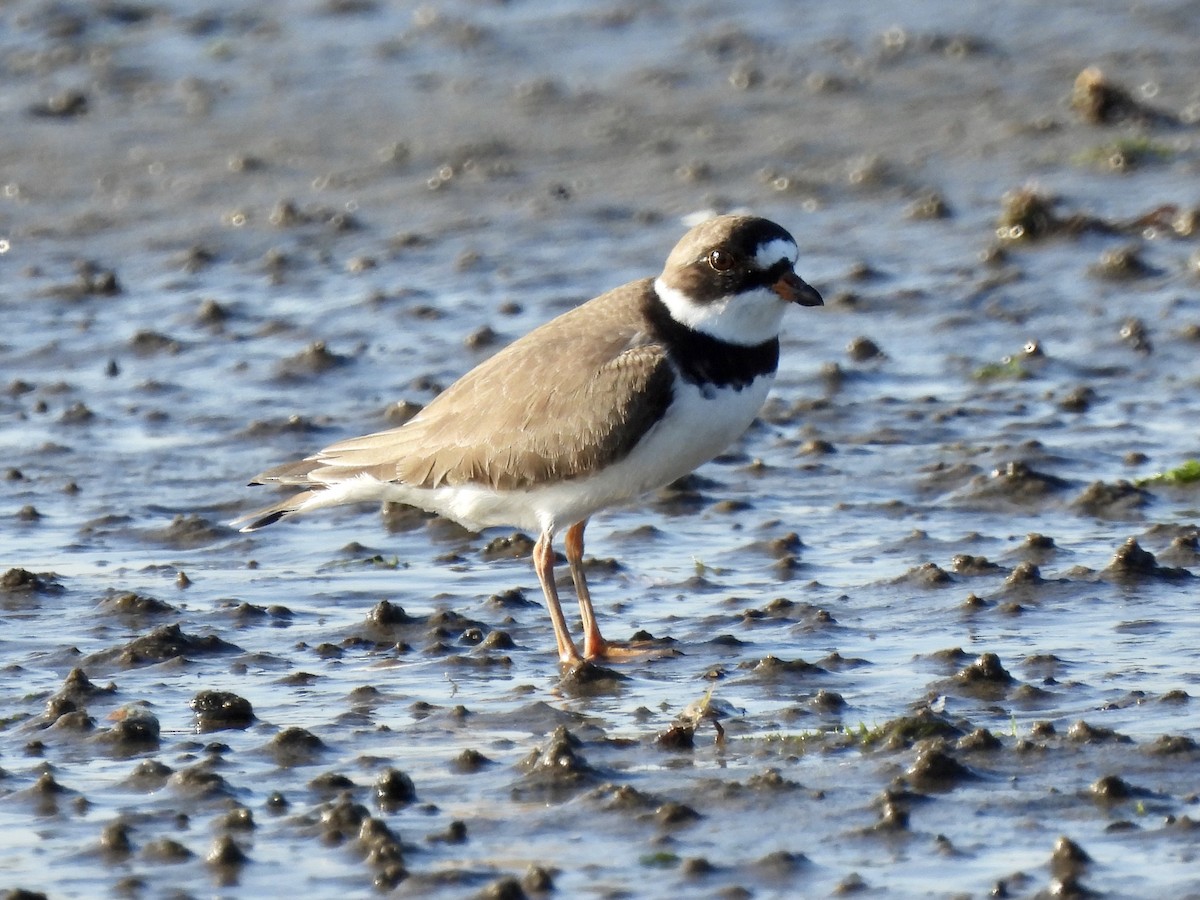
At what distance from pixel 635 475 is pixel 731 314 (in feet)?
2.07

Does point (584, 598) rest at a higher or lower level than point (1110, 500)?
higher

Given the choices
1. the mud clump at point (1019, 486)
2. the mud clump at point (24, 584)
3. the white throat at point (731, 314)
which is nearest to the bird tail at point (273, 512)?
the mud clump at point (24, 584)

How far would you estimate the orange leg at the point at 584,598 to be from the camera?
24.6 ft

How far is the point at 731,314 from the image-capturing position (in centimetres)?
746

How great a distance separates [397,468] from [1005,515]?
102 inches

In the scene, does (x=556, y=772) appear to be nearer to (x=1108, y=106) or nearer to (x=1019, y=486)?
(x=1019, y=486)

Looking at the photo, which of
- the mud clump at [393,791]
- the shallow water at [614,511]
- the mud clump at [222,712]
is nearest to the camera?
the shallow water at [614,511]

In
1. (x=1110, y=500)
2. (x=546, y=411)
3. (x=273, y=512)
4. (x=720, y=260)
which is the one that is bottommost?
(x=1110, y=500)

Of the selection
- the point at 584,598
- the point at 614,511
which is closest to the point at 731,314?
the point at 584,598

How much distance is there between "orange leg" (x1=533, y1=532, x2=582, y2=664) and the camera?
750cm

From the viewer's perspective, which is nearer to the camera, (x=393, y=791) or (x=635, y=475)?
(x=393, y=791)

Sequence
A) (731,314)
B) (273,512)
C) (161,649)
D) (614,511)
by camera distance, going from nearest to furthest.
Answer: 1. (731,314)
2. (161,649)
3. (273,512)
4. (614,511)

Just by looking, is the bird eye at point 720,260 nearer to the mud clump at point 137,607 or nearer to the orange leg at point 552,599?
the orange leg at point 552,599

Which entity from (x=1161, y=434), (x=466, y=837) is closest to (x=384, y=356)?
(x=1161, y=434)
